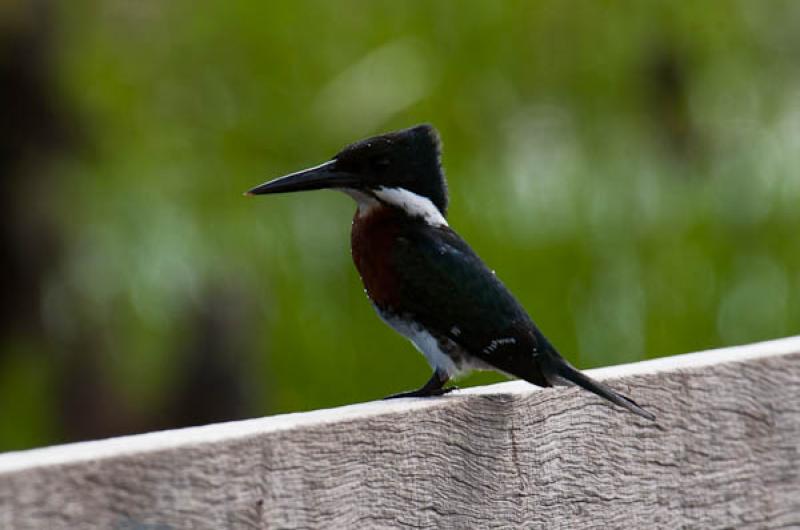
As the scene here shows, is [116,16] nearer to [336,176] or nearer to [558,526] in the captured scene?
[336,176]

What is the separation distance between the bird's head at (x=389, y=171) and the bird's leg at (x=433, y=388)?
0.27m

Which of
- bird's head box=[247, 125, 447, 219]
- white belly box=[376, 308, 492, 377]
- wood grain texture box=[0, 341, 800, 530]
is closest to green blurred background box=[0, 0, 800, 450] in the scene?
white belly box=[376, 308, 492, 377]

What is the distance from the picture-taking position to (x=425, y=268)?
2402 millimetres

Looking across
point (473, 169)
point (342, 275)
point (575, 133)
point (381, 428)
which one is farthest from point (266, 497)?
point (575, 133)

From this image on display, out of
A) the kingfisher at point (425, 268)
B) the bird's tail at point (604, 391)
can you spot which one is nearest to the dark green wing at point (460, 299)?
the kingfisher at point (425, 268)

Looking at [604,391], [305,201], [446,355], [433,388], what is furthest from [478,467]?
[305,201]

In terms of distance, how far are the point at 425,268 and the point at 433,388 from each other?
20cm

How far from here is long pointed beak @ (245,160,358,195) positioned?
7.08 feet

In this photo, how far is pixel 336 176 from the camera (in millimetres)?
2258

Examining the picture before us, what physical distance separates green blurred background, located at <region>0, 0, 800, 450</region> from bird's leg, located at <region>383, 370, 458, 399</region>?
1.26 metres

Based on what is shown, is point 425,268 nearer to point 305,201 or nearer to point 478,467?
point 478,467

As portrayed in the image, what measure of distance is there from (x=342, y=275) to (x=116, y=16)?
A: 1131mm

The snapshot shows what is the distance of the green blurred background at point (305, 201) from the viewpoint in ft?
12.7

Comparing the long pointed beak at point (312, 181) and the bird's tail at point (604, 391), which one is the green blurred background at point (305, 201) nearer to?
the long pointed beak at point (312, 181)
